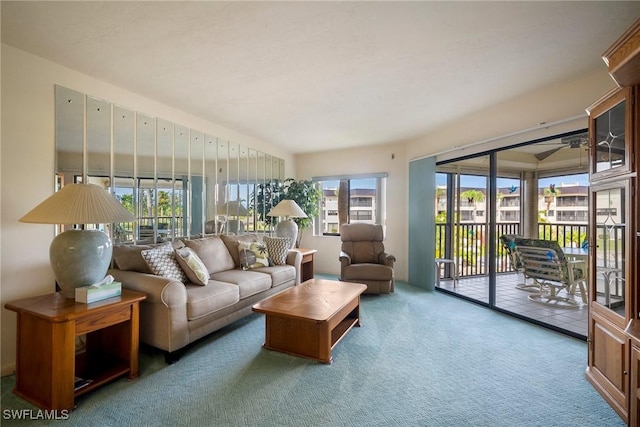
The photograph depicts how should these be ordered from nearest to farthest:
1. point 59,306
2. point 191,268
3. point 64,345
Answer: point 64,345 < point 59,306 < point 191,268

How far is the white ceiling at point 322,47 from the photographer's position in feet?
5.55

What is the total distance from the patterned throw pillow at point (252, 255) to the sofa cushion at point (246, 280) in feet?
0.57

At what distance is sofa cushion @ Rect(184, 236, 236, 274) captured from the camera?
3209mm

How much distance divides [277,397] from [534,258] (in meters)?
3.44

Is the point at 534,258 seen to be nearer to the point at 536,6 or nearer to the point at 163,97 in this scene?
the point at 536,6

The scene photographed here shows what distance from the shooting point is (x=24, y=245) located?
6.98 ft

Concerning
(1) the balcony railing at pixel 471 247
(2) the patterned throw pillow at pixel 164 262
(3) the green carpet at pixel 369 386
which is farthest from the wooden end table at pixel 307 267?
(1) the balcony railing at pixel 471 247

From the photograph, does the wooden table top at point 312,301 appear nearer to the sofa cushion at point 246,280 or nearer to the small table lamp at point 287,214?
the sofa cushion at point 246,280

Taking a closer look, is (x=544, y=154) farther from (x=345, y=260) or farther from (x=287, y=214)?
(x=287, y=214)

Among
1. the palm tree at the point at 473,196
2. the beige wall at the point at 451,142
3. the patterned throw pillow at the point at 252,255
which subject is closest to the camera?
the beige wall at the point at 451,142

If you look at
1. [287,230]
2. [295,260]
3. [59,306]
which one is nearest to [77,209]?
[59,306]

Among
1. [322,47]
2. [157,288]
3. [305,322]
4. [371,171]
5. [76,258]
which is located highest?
[322,47]

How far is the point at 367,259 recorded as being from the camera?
14.7 ft

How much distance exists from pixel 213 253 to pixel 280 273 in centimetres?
83
